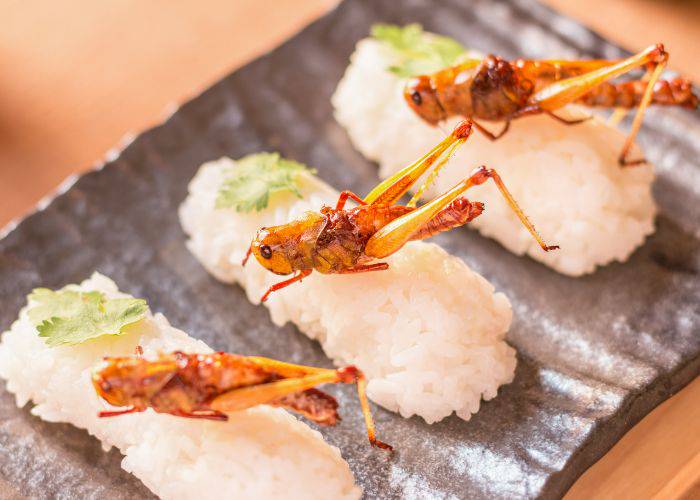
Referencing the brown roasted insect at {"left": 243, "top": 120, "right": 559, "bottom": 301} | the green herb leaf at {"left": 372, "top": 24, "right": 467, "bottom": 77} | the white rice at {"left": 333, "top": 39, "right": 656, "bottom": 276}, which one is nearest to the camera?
the brown roasted insect at {"left": 243, "top": 120, "right": 559, "bottom": 301}

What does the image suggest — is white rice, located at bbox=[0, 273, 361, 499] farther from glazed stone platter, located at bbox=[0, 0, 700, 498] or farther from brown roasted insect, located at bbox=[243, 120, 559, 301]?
brown roasted insect, located at bbox=[243, 120, 559, 301]

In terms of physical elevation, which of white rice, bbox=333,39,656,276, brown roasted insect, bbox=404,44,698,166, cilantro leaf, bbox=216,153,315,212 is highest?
cilantro leaf, bbox=216,153,315,212

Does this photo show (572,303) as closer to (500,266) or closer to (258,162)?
(500,266)

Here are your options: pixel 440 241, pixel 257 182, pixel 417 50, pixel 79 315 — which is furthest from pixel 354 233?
pixel 417 50

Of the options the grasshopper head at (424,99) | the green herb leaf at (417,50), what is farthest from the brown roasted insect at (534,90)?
the green herb leaf at (417,50)

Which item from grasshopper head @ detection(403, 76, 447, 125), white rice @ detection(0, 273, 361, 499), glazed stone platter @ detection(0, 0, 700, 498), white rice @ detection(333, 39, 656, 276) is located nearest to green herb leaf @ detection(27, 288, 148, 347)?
white rice @ detection(0, 273, 361, 499)

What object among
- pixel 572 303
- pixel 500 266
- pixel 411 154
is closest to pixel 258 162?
pixel 411 154
